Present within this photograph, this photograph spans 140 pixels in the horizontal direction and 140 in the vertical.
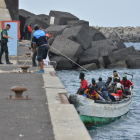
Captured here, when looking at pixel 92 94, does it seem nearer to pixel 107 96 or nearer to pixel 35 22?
pixel 107 96

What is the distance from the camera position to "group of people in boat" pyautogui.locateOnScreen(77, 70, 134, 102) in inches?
417

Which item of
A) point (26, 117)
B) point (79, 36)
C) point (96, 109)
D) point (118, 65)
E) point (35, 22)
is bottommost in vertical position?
point (118, 65)

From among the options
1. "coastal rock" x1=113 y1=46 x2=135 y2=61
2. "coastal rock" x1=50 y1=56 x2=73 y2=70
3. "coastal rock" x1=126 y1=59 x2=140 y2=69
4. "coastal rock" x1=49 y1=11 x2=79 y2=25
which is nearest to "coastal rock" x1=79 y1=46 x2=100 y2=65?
"coastal rock" x1=50 y1=56 x2=73 y2=70

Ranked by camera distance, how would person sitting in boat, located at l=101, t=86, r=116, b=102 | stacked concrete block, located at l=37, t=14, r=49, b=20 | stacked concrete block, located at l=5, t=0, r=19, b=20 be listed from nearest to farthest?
person sitting in boat, located at l=101, t=86, r=116, b=102 → stacked concrete block, located at l=5, t=0, r=19, b=20 → stacked concrete block, located at l=37, t=14, r=49, b=20

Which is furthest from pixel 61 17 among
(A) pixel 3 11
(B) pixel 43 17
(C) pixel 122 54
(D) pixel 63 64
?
(A) pixel 3 11

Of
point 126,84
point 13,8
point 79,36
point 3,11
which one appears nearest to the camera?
point 126,84

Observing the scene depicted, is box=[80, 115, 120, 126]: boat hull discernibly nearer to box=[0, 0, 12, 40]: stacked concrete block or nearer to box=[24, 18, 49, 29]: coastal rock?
box=[0, 0, 12, 40]: stacked concrete block

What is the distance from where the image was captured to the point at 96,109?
10688 mm

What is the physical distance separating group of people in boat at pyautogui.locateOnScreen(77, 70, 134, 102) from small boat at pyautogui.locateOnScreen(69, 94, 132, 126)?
0.22 meters

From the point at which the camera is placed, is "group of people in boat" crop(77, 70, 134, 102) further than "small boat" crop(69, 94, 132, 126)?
Yes

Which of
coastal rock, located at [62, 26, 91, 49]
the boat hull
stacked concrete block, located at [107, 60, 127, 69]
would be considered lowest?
stacked concrete block, located at [107, 60, 127, 69]

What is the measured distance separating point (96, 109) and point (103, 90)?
130 cm

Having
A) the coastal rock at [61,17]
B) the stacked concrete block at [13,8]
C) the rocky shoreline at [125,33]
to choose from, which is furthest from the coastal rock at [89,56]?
the rocky shoreline at [125,33]

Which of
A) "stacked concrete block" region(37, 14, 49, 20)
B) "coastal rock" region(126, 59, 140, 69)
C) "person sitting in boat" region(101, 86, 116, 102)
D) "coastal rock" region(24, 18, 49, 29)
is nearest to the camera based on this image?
"person sitting in boat" region(101, 86, 116, 102)
